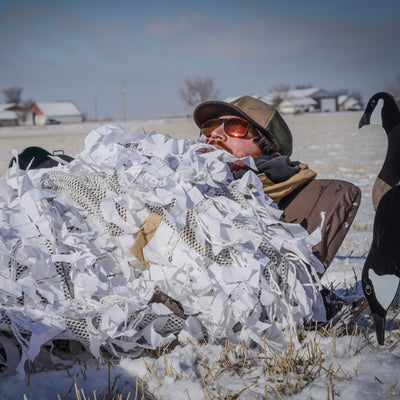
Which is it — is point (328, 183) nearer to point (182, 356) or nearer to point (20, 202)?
point (182, 356)

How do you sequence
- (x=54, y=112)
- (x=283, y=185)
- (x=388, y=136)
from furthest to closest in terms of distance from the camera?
(x=54, y=112) < (x=283, y=185) < (x=388, y=136)

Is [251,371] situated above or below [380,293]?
below

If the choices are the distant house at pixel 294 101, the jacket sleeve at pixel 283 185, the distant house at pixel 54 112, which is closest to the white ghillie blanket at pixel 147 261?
the jacket sleeve at pixel 283 185

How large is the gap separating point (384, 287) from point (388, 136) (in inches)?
37.8

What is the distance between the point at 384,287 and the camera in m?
2.32

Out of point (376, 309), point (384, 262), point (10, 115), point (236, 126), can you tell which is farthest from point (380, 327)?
point (10, 115)

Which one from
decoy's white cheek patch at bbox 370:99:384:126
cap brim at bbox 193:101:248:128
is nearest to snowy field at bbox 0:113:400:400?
decoy's white cheek patch at bbox 370:99:384:126

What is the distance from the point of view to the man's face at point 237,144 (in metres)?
3.27

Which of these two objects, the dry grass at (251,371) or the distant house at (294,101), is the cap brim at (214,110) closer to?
the dry grass at (251,371)

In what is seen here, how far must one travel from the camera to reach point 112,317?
7.34ft

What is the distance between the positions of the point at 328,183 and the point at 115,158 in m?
1.38

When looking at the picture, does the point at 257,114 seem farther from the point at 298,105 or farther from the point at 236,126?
the point at 298,105

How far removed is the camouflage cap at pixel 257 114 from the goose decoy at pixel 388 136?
693 millimetres

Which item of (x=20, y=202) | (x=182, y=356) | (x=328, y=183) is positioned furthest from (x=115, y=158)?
(x=328, y=183)
